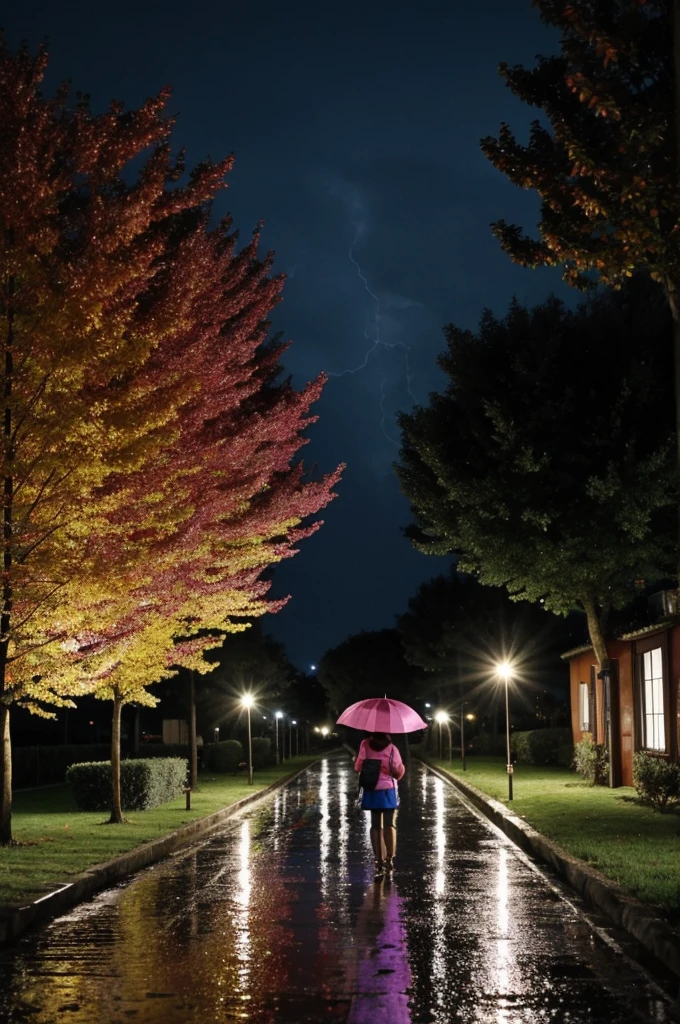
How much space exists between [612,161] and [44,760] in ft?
118

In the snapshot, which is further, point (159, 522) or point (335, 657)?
point (335, 657)

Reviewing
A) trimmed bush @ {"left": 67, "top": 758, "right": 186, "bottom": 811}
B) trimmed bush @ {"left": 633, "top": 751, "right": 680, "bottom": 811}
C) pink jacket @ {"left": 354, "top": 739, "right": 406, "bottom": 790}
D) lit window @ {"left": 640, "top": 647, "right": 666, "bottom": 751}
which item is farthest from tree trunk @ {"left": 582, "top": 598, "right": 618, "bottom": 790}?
pink jacket @ {"left": 354, "top": 739, "right": 406, "bottom": 790}

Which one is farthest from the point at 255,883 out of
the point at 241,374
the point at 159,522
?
the point at 241,374

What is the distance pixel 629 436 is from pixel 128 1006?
20183 mm

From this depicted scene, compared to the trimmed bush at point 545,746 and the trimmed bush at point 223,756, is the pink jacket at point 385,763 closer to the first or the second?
the trimmed bush at point 545,746

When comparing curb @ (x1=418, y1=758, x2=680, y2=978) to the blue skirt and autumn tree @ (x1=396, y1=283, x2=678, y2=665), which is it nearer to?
the blue skirt

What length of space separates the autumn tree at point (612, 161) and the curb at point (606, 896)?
179 inches

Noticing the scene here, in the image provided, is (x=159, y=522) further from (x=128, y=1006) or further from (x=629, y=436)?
(x=629, y=436)

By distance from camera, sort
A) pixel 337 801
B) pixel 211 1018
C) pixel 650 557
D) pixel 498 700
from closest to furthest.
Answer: pixel 211 1018 < pixel 650 557 < pixel 337 801 < pixel 498 700

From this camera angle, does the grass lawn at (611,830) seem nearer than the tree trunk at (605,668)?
Yes

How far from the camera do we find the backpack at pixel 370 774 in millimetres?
14672

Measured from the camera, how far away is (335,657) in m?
126

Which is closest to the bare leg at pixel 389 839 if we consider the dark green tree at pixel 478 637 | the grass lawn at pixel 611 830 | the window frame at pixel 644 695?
the grass lawn at pixel 611 830

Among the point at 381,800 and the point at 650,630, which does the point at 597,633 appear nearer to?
the point at 650,630
